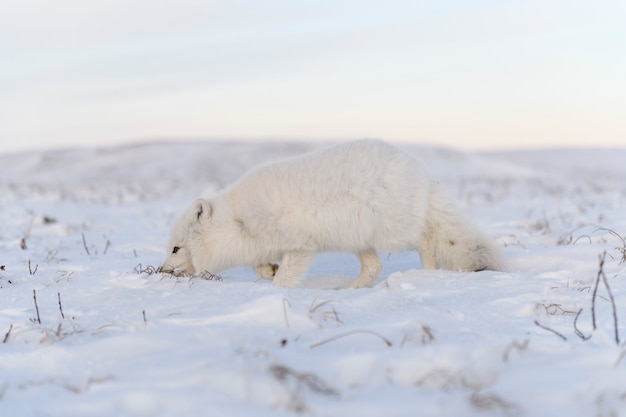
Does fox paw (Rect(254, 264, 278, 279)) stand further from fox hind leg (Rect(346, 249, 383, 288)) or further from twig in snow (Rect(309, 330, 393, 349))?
twig in snow (Rect(309, 330, 393, 349))

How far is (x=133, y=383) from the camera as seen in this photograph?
8.29 ft

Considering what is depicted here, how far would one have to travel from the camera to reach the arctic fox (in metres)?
4.81

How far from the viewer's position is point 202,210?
534cm

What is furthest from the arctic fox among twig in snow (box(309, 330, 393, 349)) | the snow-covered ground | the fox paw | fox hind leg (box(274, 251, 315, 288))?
twig in snow (box(309, 330, 393, 349))

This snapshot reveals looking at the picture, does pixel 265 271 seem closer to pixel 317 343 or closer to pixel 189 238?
pixel 189 238

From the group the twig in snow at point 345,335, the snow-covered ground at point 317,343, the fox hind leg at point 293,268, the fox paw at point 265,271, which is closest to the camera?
the snow-covered ground at point 317,343

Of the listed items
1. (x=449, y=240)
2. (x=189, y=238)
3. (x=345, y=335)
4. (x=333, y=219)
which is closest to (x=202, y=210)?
(x=189, y=238)

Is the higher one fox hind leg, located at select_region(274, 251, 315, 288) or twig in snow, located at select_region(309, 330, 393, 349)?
twig in snow, located at select_region(309, 330, 393, 349)

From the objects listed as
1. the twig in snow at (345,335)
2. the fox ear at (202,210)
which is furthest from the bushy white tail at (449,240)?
the twig in snow at (345,335)

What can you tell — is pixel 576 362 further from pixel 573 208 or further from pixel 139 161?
pixel 139 161

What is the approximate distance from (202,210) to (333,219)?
3.95 feet

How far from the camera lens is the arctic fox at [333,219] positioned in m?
4.81

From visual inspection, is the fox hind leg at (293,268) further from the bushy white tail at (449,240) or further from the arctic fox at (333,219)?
the bushy white tail at (449,240)

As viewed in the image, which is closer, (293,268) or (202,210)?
(293,268)
